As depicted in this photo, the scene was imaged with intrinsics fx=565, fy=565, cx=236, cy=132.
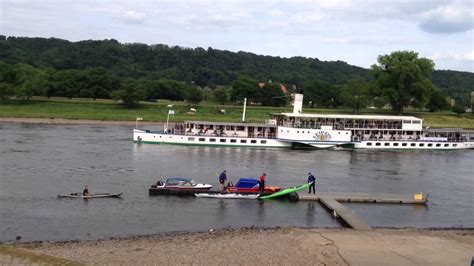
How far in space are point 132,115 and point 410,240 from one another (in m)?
107

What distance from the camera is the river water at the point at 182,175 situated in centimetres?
3575

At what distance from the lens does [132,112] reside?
13612 cm

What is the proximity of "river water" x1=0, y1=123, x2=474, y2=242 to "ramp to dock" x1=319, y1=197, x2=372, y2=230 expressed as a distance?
78cm

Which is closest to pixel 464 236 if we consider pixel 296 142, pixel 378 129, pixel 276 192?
pixel 276 192

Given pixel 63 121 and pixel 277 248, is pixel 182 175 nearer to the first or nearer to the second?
pixel 277 248

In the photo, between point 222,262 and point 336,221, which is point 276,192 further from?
point 222,262

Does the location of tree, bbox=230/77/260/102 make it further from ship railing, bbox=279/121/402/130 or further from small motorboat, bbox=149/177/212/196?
small motorboat, bbox=149/177/212/196

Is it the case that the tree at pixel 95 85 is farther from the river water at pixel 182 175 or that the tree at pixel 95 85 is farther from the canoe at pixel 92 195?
the canoe at pixel 92 195

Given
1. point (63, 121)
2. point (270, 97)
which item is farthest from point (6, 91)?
point (270, 97)

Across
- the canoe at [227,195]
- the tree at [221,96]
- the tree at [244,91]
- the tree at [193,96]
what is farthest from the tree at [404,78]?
the canoe at [227,195]

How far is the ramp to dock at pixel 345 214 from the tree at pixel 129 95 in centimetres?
10449

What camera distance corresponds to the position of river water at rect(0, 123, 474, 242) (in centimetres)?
3575

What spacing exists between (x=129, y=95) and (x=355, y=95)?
6326 cm

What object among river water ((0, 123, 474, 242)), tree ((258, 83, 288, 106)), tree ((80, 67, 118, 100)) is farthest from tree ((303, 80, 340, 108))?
river water ((0, 123, 474, 242))
